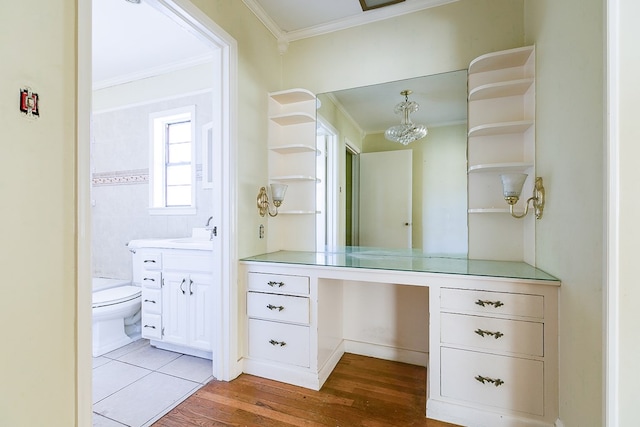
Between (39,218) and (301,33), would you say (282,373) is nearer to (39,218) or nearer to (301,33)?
(39,218)

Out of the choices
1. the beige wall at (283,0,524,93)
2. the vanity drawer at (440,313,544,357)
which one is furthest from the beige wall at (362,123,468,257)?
the vanity drawer at (440,313,544,357)

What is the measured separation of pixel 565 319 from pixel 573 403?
0.33 meters

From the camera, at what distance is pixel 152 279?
2297 mm

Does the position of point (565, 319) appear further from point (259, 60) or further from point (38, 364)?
point (259, 60)

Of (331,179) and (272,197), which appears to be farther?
(331,179)

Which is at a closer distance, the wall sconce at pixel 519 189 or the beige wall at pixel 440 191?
the wall sconce at pixel 519 189

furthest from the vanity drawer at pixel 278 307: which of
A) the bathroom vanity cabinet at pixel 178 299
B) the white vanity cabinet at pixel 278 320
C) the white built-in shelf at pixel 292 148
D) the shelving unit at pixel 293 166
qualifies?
the white built-in shelf at pixel 292 148

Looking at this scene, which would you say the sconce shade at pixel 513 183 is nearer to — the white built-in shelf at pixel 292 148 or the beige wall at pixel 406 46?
the beige wall at pixel 406 46

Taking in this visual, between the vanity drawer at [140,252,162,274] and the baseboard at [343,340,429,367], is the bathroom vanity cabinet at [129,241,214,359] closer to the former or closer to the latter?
the vanity drawer at [140,252,162,274]

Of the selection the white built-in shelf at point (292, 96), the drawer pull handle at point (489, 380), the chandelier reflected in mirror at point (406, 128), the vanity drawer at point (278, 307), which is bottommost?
the drawer pull handle at point (489, 380)

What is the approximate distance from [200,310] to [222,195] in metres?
0.91

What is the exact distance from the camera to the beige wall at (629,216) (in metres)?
0.86

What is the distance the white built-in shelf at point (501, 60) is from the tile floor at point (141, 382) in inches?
106

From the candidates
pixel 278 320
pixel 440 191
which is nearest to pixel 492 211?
pixel 440 191
